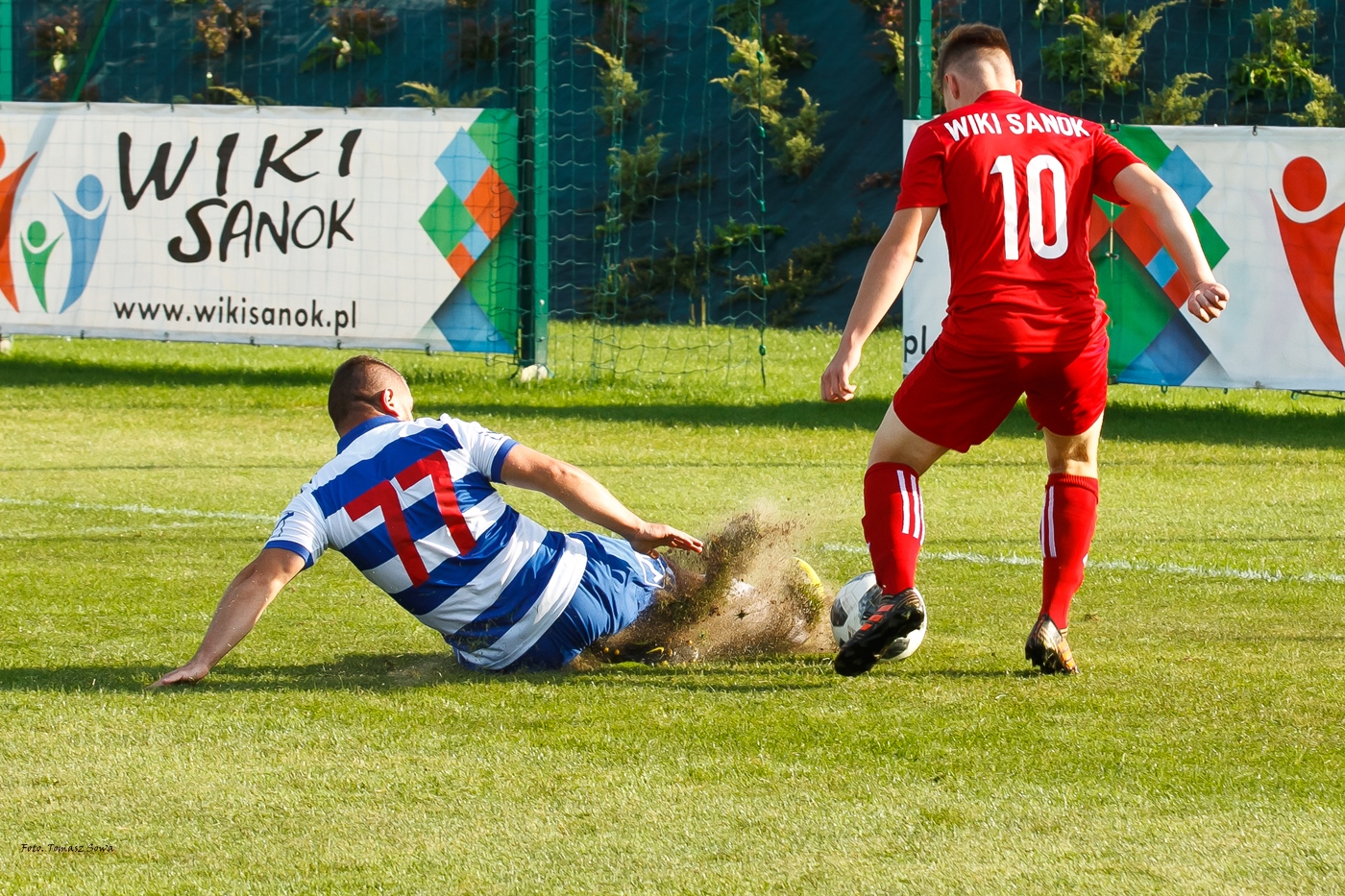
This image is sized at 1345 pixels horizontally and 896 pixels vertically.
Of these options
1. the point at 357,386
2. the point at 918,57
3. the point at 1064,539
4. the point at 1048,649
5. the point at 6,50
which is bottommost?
the point at 1048,649

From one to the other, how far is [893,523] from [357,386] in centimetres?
170

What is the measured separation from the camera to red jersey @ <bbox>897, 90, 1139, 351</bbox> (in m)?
5.00

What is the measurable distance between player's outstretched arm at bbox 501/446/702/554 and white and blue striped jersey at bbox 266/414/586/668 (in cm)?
8

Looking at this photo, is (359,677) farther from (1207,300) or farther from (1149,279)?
(1149,279)

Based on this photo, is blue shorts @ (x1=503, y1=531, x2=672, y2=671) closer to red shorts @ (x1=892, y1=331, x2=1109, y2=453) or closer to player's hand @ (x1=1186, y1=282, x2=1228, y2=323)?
red shorts @ (x1=892, y1=331, x2=1109, y2=453)

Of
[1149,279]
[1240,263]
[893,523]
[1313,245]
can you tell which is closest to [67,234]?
[1149,279]

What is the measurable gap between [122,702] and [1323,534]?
5.62 m

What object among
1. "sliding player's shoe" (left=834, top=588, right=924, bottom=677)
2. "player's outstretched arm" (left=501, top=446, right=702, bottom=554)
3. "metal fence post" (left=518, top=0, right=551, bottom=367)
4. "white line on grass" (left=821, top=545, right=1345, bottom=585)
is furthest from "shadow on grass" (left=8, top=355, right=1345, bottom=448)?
"player's outstretched arm" (left=501, top=446, right=702, bottom=554)

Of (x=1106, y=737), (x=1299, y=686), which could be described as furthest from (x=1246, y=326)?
(x=1106, y=737)

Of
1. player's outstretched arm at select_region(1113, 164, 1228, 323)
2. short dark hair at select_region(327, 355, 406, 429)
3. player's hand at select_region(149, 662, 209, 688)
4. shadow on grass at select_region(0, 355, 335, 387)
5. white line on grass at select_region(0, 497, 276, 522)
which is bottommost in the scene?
white line on grass at select_region(0, 497, 276, 522)

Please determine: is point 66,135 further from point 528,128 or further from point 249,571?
point 249,571

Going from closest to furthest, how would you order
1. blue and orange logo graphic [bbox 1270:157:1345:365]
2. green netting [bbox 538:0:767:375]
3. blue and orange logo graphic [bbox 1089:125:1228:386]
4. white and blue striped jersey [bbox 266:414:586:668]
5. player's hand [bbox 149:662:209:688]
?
white and blue striped jersey [bbox 266:414:586:668] → player's hand [bbox 149:662:209:688] → blue and orange logo graphic [bbox 1270:157:1345:365] → blue and orange logo graphic [bbox 1089:125:1228:386] → green netting [bbox 538:0:767:375]

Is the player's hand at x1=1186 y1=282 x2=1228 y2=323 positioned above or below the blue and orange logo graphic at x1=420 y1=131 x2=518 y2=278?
below

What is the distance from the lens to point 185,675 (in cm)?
507
